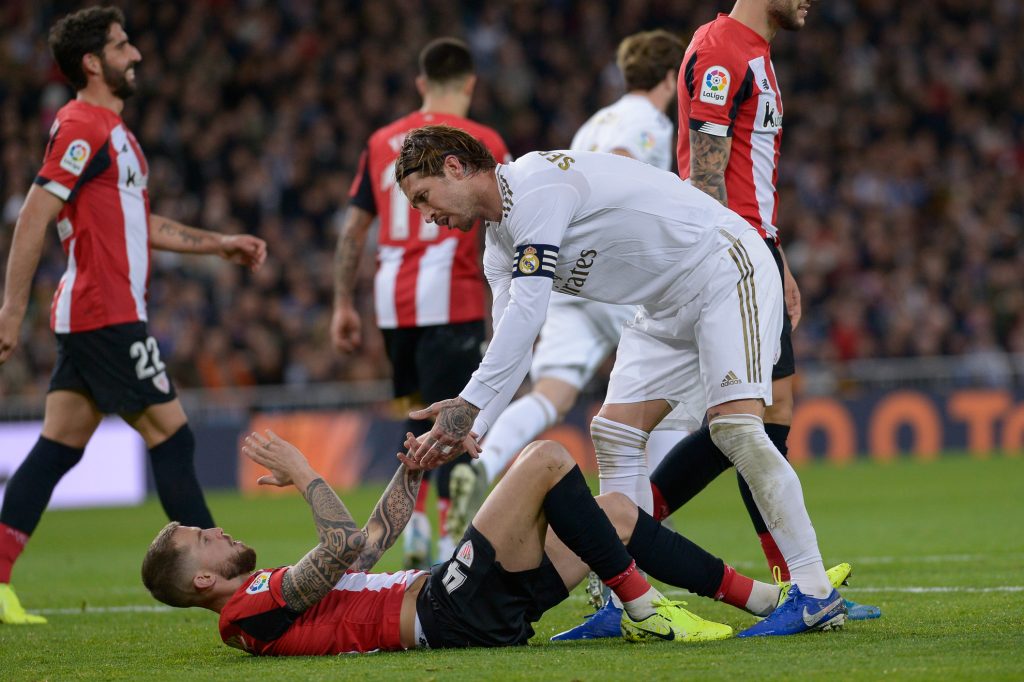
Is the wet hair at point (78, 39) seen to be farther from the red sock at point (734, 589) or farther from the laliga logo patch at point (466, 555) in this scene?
the red sock at point (734, 589)

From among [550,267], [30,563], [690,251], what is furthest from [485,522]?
[30,563]

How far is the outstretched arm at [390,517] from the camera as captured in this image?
15.4ft

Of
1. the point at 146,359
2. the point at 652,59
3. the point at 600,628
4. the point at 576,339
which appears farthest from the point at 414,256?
the point at 600,628

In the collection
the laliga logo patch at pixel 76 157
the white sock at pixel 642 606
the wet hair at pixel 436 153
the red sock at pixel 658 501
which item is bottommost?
the white sock at pixel 642 606

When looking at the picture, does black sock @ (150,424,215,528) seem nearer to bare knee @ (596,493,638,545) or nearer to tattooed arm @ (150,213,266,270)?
tattooed arm @ (150,213,266,270)

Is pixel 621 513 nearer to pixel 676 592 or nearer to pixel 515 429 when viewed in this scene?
pixel 676 592

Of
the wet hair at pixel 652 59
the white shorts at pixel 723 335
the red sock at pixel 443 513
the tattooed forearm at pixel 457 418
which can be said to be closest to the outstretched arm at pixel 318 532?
the tattooed forearm at pixel 457 418

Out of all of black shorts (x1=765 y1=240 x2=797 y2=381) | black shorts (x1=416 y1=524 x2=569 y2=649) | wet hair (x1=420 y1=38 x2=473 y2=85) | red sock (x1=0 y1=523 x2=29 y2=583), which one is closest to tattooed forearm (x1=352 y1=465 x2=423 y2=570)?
black shorts (x1=416 y1=524 x2=569 y2=649)

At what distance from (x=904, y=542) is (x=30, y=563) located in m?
5.74

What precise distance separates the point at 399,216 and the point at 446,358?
2.65 ft

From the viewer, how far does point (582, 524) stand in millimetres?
4426

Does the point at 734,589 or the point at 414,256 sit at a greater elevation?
the point at 414,256

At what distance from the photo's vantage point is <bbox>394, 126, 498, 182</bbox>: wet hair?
14.7 feet

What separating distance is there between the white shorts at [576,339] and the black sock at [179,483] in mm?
2113
